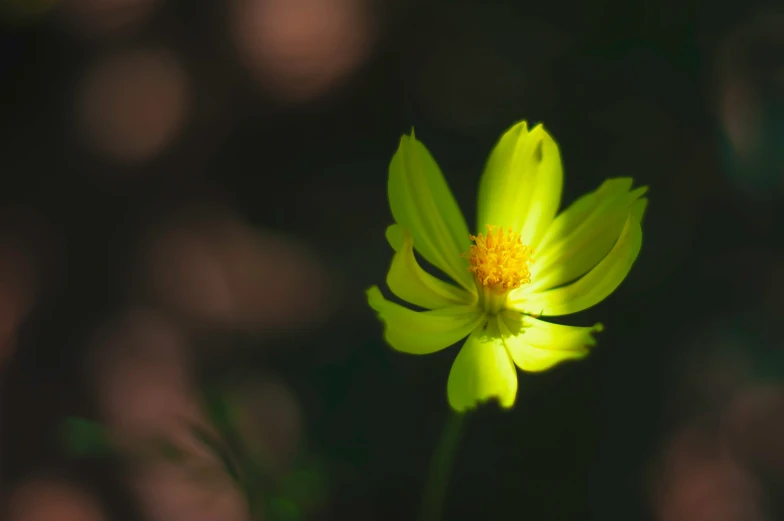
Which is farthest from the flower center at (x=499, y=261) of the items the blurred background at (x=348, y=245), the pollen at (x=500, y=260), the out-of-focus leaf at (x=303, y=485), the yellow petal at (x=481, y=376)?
the blurred background at (x=348, y=245)

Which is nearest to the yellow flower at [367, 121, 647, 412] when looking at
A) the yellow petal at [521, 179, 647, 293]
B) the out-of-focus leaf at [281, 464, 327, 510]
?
the yellow petal at [521, 179, 647, 293]

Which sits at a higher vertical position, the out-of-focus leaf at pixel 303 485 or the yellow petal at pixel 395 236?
the yellow petal at pixel 395 236

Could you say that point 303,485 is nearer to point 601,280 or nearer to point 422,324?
point 422,324

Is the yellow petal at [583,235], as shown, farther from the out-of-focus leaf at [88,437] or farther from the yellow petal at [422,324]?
the out-of-focus leaf at [88,437]

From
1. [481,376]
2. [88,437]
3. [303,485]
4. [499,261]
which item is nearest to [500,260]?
[499,261]

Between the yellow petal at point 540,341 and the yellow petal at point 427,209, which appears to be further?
the yellow petal at point 427,209

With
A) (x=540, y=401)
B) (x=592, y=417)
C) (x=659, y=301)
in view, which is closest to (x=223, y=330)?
(x=540, y=401)

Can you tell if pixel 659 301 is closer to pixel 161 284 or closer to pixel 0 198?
pixel 161 284
